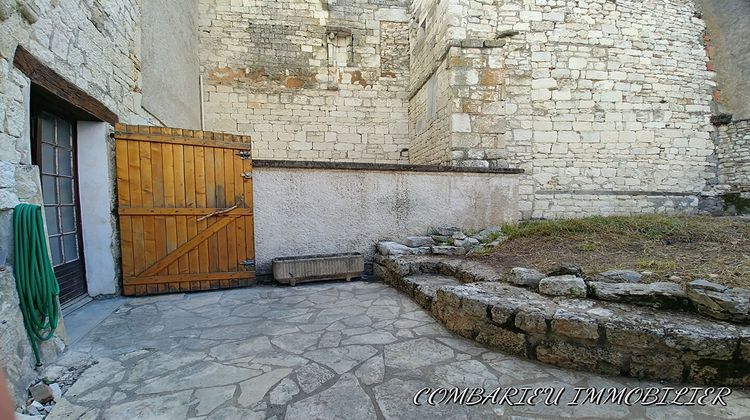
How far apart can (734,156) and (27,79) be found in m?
10.6

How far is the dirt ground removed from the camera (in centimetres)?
278

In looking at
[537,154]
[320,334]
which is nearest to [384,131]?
[537,154]

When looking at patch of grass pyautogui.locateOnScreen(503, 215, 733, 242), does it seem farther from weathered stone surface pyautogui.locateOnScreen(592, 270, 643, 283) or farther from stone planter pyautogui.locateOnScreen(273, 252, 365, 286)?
stone planter pyautogui.locateOnScreen(273, 252, 365, 286)

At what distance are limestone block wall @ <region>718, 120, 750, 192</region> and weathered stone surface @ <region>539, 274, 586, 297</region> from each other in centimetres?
685

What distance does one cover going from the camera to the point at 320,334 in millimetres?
2590

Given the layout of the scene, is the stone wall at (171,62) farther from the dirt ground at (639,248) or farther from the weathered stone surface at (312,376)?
the dirt ground at (639,248)

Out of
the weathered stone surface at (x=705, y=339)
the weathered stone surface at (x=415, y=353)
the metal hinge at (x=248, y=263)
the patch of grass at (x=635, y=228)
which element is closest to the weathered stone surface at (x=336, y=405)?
the weathered stone surface at (x=415, y=353)

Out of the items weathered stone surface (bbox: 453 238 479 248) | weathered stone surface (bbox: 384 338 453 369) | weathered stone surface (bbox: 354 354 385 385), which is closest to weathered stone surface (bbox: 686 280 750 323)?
weathered stone surface (bbox: 384 338 453 369)

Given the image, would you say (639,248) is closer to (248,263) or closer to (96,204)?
(248,263)

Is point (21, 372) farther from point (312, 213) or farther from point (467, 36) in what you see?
point (467, 36)

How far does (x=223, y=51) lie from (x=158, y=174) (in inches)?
198

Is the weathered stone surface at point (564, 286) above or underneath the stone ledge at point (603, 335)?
above

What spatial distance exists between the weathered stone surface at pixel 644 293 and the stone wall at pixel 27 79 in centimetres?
354

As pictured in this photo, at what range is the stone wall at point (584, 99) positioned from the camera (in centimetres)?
588
